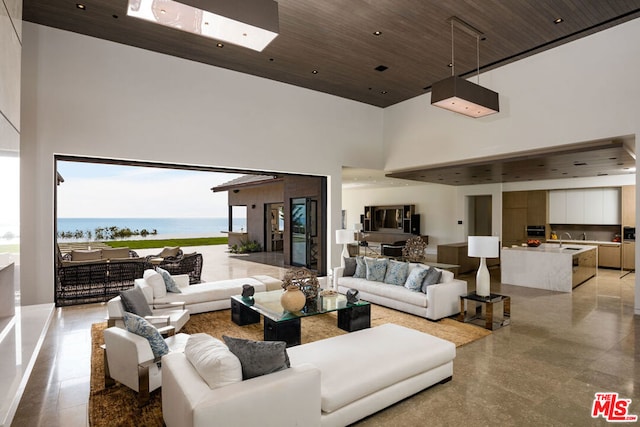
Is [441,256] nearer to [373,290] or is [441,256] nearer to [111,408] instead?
[373,290]

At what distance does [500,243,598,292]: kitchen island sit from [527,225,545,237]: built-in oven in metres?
2.45

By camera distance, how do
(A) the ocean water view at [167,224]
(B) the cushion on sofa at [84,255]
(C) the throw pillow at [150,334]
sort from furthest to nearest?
(A) the ocean water view at [167,224] < (B) the cushion on sofa at [84,255] < (C) the throw pillow at [150,334]

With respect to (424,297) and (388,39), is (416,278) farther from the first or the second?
(388,39)

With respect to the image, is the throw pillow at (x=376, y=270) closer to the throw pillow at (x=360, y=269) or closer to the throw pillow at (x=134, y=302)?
the throw pillow at (x=360, y=269)

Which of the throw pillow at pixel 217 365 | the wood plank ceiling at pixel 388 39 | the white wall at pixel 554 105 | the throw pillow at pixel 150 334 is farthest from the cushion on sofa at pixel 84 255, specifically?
the white wall at pixel 554 105

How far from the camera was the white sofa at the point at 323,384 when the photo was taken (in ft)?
6.38

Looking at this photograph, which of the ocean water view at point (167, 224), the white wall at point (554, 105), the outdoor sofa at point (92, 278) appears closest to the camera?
the white wall at point (554, 105)

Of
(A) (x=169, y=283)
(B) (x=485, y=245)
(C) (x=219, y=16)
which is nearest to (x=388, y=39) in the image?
(C) (x=219, y=16)

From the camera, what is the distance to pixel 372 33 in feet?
18.9

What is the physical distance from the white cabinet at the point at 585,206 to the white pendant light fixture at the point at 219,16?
34.0ft

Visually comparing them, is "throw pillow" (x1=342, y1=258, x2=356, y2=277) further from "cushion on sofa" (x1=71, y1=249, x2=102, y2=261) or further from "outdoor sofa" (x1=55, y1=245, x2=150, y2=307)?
"cushion on sofa" (x1=71, y1=249, x2=102, y2=261)

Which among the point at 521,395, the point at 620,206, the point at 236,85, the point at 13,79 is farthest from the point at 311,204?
the point at 620,206

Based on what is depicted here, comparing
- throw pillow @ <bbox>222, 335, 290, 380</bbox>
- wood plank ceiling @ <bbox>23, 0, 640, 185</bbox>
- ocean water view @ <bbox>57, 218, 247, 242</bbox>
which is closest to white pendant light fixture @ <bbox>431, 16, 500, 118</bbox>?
wood plank ceiling @ <bbox>23, 0, 640, 185</bbox>

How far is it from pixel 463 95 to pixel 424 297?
3242 mm
